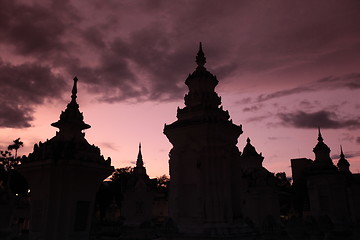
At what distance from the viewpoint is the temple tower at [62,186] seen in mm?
8734

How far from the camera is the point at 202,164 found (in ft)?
64.2

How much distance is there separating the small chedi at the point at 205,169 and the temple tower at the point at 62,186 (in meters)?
10.2

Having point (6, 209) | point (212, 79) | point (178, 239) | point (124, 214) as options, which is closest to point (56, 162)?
point (178, 239)

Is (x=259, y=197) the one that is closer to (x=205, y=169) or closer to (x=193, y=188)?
(x=193, y=188)

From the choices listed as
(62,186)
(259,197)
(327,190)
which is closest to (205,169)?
(62,186)

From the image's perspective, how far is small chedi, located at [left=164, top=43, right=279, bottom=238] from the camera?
60.6ft

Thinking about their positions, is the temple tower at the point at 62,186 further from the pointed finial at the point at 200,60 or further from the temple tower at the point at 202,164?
the pointed finial at the point at 200,60

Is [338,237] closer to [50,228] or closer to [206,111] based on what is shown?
[206,111]

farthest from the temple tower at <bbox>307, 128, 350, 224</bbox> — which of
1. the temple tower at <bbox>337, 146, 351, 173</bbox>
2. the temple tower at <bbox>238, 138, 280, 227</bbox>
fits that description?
the temple tower at <bbox>337, 146, 351, 173</bbox>

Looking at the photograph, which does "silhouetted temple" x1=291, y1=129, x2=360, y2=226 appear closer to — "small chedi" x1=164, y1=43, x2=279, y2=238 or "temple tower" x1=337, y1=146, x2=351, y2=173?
"temple tower" x1=337, y1=146, x2=351, y2=173

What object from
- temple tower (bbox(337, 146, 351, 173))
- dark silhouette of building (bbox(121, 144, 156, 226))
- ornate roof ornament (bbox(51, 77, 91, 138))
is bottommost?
dark silhouette of building (bbox(121, 144, 156, 226))

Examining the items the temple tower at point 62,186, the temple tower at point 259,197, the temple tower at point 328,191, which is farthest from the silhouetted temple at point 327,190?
the temple tower at point 62,186

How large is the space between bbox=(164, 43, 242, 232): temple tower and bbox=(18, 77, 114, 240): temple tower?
10.5 metres

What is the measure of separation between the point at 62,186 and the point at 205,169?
11.8 meters
